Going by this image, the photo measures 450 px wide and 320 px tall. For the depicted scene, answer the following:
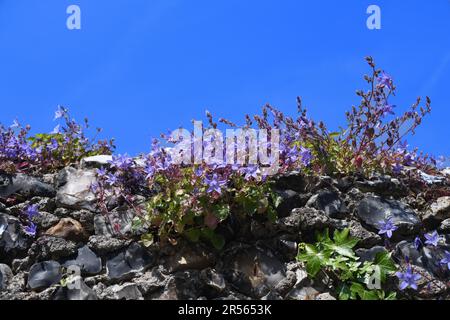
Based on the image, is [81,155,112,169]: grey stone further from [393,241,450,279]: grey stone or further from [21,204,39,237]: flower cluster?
[393,241,450,279]: grey stone

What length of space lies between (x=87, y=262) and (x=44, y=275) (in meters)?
0.30

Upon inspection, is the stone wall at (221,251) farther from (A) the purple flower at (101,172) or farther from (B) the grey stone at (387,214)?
(A) the purple flower at (101,172)

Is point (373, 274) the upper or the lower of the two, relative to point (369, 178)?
lower

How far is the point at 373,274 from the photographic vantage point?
3891mm

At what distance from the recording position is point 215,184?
A: 3838 millimetres

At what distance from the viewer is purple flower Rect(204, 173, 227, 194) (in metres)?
3.83

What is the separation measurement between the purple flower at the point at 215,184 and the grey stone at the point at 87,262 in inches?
37.2

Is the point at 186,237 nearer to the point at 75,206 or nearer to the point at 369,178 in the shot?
the point at 75,206

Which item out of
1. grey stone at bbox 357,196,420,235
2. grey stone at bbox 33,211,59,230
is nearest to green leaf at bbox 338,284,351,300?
grey stone at bbox 357,196,420,235

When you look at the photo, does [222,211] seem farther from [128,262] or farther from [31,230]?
[31,230]

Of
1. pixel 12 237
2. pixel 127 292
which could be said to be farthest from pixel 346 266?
pixel 12 237

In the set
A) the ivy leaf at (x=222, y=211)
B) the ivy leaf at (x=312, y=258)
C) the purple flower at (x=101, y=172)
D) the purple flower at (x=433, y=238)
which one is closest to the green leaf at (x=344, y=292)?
the ivy leaf at (x=312, y=258)
